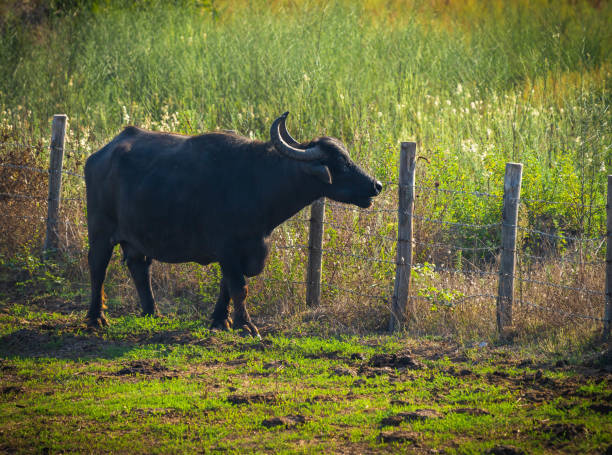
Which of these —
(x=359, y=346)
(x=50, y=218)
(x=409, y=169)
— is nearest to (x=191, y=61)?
(x=50, y=218)

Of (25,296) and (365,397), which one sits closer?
(365,397)

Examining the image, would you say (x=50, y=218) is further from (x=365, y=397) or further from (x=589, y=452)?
(x=589, y=452)

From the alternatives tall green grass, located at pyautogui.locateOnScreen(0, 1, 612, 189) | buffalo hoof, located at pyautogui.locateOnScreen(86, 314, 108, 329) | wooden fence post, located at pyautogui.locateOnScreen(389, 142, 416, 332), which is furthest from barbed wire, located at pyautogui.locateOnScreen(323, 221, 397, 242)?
buffalo hoof, located at pyautogui.locateOnScreen(86, 314, 108, 329)

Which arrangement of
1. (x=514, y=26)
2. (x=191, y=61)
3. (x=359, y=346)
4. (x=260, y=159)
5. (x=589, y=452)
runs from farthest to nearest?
1. (x=514, y=26)
2. (x=191, y=61)
3. (x=260, y=159)
4. (x=359, y=346)
5. (x=589, y=452)

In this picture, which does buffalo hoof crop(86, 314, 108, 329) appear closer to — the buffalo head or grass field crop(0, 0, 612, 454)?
grass field crop(0, 0, 612, 454)

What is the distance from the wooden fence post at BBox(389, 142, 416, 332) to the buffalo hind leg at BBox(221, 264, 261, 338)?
156 centimetres

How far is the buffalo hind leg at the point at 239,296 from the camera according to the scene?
788 cm

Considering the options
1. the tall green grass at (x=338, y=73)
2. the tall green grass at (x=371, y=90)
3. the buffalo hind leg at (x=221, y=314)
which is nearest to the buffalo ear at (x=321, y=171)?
the tall green grass at (x=371, y=90)

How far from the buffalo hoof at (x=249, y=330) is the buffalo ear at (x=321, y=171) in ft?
5.75

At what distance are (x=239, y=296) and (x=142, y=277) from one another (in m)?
1.44

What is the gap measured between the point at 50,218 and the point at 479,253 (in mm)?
5930

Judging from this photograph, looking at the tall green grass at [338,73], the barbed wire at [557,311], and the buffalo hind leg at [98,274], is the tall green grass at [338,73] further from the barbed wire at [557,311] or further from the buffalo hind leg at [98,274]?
the barbed wire at [557,311]

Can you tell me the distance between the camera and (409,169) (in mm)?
8180

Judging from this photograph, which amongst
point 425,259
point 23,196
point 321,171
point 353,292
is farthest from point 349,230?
point 23,196
